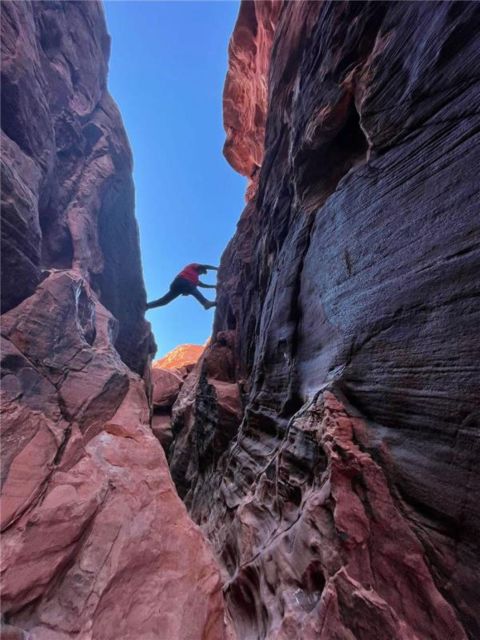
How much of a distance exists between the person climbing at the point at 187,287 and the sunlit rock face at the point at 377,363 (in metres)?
11.3

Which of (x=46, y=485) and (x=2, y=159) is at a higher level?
(x=2, y=159)

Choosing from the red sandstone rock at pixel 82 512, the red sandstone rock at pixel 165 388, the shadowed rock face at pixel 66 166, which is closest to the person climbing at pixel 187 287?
the shadowed rock face at pixel 66 166

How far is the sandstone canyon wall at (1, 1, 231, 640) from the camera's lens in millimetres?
3098

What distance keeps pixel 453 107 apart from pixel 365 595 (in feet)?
17.5

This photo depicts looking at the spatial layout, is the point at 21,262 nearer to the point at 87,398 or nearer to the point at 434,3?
the point at 87,398

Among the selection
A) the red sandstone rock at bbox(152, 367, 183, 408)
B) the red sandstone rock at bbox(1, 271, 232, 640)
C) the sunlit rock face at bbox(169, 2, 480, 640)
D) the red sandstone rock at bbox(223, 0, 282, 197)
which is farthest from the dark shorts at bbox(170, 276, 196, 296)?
the sunlit rock face at bbox(169, 2, 480, 640)

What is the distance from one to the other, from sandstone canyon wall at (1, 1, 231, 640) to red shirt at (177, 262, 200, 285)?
610 centimetres

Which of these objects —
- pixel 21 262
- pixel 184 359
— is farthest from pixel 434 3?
pixel 184 359

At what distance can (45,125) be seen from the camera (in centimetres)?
852

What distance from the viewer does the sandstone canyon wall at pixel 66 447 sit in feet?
10.2

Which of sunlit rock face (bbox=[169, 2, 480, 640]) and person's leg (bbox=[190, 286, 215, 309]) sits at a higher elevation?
person's leg (bbox=[190, 286, 215, 309])

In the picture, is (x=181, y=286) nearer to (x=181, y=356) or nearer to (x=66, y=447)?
(x=66, y=447)

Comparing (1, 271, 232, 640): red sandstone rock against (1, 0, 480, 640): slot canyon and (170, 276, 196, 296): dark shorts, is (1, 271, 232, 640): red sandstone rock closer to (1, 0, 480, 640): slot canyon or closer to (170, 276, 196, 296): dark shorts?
(1, 0, 480, 640): slot canyon

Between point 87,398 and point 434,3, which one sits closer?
point 434,3
